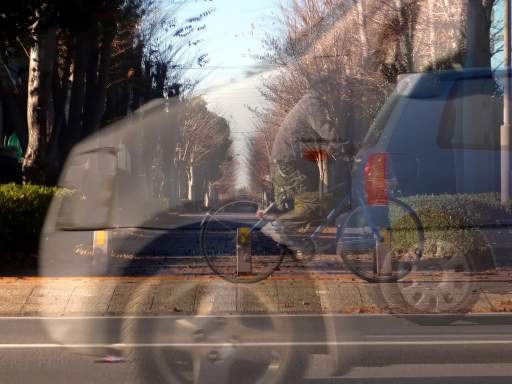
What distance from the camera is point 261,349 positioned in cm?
583

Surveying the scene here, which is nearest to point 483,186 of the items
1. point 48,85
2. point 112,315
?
point 112,315

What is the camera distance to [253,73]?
24281 mm

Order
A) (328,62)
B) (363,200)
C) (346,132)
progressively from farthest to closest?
(328,62) → (346,132) → (363,200)

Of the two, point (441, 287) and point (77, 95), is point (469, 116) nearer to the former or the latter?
point (441, 287)

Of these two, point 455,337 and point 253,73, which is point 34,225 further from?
point 253,73

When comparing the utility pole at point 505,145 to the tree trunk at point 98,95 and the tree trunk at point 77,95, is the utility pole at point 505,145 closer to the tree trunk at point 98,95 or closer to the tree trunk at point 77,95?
the tree trunk at point 77,95

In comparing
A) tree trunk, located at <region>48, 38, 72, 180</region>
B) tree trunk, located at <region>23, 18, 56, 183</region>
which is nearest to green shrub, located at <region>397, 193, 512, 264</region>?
tree trunk, located at <region>23, 18, 56, 183</region>

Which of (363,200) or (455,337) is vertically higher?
(363,200)

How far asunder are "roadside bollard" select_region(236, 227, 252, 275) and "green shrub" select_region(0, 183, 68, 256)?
4436 mm

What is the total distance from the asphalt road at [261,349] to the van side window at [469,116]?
1.89m

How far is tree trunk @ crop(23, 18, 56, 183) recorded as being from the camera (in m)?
16.5

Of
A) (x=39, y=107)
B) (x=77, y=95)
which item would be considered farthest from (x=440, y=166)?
(x=77, y=95)

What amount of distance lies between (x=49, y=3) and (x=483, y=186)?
22.1ft

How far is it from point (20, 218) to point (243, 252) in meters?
4.91
